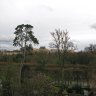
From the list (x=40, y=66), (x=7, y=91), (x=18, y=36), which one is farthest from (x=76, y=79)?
(x=7, y=91)

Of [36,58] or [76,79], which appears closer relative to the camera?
[76,79]

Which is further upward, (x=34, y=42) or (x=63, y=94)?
(x=34, y=42)

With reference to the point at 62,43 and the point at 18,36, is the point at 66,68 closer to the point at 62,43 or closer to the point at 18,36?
the point at 62,43

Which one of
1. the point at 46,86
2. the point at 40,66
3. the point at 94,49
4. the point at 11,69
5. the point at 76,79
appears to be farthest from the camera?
the point at 94,49

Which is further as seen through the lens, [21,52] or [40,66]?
[21,52]

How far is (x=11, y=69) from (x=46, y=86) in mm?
7532

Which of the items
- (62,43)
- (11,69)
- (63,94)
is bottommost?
(63,94)

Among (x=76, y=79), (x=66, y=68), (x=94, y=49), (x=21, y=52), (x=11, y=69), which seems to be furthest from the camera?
(x=94, y=49)

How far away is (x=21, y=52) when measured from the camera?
51031 millimetres

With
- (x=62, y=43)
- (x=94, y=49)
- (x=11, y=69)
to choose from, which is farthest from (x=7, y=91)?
(x=94, y=49)

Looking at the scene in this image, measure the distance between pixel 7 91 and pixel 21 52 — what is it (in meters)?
27.2

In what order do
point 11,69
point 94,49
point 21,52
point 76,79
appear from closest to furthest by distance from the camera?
point 11,69 → point 76,79 → point 21,52 → point 94,49

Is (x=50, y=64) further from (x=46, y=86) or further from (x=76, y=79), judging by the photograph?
(x=46, y=86)

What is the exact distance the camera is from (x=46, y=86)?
2078cm
